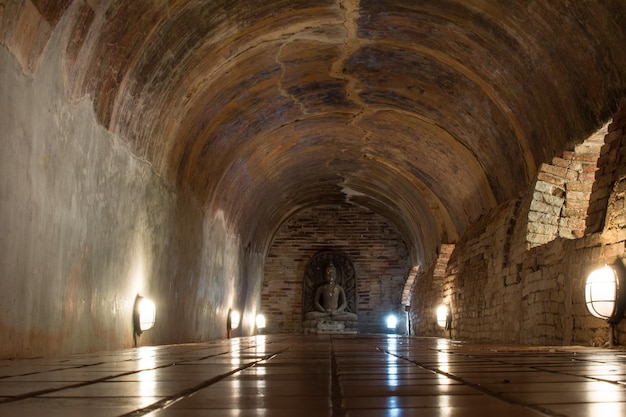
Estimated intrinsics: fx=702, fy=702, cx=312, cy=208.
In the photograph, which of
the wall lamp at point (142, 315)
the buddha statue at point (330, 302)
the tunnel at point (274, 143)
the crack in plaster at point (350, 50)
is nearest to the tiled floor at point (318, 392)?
the tunnel at point (274, 143)

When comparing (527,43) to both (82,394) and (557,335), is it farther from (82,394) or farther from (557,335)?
(82,394)

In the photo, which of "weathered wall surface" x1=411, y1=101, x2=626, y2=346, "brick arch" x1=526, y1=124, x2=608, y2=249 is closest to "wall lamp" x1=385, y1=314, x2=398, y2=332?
"weathered wall surface" x1=411, y1=101, x2=626, y2=346

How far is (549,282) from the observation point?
828 centimetres

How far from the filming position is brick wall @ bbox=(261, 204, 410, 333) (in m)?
21.1

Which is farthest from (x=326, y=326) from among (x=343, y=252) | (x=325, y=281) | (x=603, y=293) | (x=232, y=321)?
(x=603, y=293)

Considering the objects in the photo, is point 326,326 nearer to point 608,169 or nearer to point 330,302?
point 330,302

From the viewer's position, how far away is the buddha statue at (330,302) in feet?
68.2

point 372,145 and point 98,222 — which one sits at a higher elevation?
point 372,145

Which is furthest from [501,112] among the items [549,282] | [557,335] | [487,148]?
[557,335]

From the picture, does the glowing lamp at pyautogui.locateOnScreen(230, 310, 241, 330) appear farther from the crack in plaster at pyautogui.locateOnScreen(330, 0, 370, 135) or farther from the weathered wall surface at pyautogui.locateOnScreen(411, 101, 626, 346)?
the crack in plaster at pyautogui.locateOnScreen(330, 0, 370, 135)

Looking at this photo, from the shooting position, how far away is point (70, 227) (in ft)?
18.9

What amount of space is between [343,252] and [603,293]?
49.4ft

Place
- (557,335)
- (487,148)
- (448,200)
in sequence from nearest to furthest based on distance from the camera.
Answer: (557,335) → (487,148) → (448,200)

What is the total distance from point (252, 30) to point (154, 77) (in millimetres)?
1380
